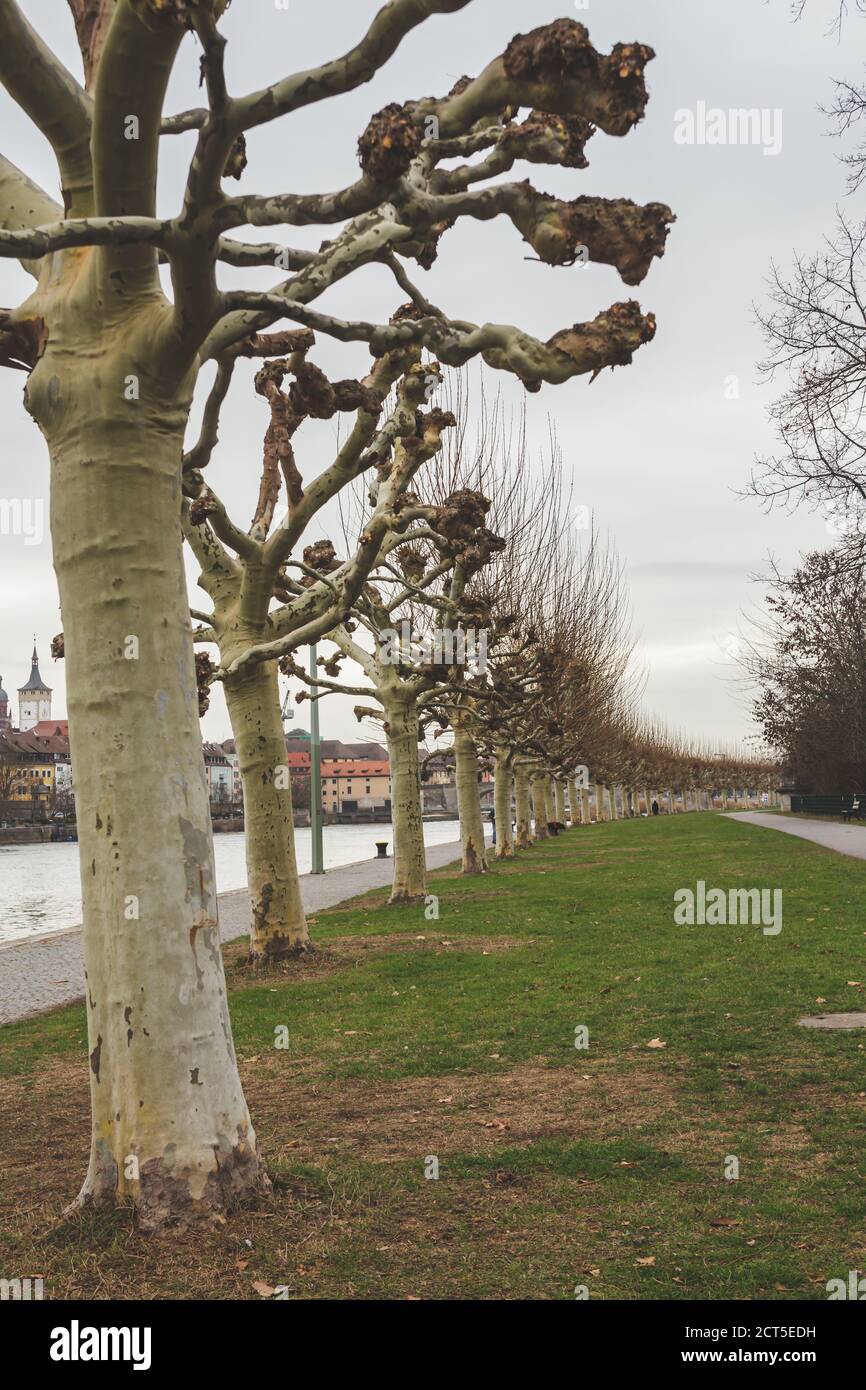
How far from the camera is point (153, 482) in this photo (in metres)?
5.46

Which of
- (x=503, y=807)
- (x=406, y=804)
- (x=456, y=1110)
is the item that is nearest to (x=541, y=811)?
(x=503, y=807)

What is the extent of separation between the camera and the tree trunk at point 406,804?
2038 centimetres

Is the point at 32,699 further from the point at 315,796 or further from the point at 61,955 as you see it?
the point at 61,955

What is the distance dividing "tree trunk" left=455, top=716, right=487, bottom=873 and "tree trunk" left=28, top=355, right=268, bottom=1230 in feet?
68.1

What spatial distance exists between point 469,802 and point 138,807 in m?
21.8

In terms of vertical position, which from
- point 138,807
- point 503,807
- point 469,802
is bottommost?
point 503,807

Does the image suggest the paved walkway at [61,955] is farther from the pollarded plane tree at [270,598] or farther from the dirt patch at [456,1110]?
the dirt patch at [456,1110]

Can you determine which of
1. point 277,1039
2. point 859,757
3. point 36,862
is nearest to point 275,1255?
point 277,1039

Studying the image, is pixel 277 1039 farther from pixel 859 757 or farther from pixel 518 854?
pixel 859 757

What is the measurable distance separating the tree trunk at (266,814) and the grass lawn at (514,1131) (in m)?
0.49
